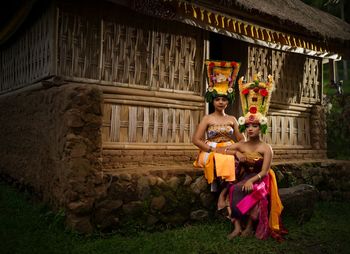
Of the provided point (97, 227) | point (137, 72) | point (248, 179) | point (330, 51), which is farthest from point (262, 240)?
point (330, 51)

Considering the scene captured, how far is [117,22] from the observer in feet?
19.6

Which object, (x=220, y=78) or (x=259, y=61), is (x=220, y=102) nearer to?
Answer: (x=220, y=78)

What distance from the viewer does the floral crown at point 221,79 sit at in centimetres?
568

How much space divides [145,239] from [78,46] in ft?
10.0

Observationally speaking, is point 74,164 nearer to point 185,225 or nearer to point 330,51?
point 185,225

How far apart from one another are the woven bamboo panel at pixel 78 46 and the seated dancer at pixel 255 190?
2.48 meters

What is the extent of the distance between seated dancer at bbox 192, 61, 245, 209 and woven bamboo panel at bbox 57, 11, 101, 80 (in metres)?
1.83

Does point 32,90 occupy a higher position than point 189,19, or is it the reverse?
point 189,19

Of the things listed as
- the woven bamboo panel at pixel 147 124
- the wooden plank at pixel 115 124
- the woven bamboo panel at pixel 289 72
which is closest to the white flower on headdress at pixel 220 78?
the woven bamboo panel at pixel 147 124

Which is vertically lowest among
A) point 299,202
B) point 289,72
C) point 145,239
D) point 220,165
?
point 145,239

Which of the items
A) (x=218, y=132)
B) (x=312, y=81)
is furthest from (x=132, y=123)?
(x=312, y=81)

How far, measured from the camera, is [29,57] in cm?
684

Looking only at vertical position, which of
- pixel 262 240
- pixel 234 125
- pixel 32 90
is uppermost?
pixel 32 90

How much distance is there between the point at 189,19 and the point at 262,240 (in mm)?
3630
